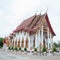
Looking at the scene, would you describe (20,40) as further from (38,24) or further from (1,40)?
(1,40)

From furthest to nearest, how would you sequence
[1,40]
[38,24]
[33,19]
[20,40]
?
[1,40] → [20,40] → [33,19] → [38,24]

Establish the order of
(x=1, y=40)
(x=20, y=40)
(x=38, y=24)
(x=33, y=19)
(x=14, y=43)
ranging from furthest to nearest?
(x=1, y=40)
(x=14, y=43)
(x=20, y=40)
(x=33, y=19)
(x=38, y=24)

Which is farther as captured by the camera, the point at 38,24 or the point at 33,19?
the point at 33,19

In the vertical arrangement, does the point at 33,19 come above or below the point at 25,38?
above

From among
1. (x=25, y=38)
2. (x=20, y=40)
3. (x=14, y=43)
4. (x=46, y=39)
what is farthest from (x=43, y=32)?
(x=14, y=43)

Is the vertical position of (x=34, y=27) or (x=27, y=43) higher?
(x=34, y=27)

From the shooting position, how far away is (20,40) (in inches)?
1555

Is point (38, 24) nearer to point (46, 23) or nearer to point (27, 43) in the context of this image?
point (46, 23)

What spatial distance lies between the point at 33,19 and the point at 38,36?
3.88 meters

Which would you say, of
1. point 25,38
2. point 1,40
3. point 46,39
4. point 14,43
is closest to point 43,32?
point 46,39

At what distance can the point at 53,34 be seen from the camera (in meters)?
35.7

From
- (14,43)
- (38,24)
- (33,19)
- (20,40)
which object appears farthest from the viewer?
(14,43)

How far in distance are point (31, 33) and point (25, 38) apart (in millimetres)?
2778

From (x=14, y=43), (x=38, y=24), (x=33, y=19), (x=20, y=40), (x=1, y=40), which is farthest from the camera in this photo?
(x=1, y=40)
